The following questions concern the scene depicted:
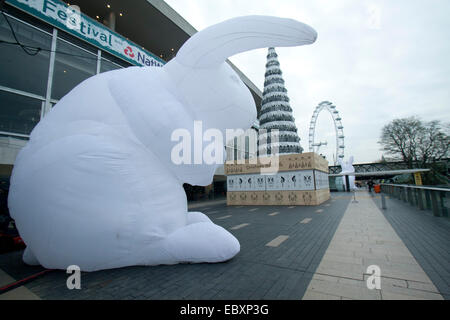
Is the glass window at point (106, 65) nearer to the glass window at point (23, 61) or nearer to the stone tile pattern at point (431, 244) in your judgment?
the glass window at point (23, 61)

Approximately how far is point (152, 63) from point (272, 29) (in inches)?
504

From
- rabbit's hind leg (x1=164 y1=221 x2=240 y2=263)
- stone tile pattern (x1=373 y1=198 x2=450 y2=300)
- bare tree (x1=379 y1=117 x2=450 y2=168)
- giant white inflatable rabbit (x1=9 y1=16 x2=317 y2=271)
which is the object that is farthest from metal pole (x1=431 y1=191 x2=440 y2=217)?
bare tree (x1=379 y1=117 x2=450 y2=168)

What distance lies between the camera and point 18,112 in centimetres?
786

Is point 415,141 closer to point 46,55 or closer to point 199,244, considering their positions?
point 199,244

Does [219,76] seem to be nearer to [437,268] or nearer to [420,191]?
A: [437,268]

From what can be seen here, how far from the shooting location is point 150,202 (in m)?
2.89

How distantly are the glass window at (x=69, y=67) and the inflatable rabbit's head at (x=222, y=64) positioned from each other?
8.59 metres

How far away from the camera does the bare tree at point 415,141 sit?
2362cm

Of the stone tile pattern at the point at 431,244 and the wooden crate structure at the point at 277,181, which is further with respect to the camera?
the wooden crate structure at the point at 277,181

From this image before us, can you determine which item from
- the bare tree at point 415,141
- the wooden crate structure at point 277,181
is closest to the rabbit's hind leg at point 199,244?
the wooden crate structure at point 277,181

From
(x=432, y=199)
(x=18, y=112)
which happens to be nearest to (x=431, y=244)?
(x=432, y=199)

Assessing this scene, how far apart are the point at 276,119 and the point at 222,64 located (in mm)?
14872
